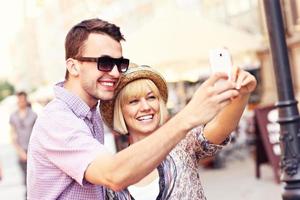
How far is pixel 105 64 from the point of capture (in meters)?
2.26

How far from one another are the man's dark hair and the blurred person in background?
6.32m

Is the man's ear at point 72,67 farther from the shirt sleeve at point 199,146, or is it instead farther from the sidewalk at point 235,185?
the sidewalk at point 235,185

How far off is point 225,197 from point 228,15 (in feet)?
52.9

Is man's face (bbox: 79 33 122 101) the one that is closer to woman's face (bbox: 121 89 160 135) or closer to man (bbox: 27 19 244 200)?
man (bbox: 27 19 244 200)

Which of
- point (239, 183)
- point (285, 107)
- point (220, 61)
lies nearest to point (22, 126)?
point (239, 183)

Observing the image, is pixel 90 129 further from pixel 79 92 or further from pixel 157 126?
pixel 157 126

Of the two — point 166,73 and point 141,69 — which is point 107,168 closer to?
point 141,69

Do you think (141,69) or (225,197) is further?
(225,197)

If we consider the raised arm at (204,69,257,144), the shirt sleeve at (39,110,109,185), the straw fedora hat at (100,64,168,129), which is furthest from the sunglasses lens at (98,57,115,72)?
the raised arm at (204,69,257,144)

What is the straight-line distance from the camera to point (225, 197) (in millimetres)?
9008

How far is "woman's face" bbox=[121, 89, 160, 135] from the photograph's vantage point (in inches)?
105

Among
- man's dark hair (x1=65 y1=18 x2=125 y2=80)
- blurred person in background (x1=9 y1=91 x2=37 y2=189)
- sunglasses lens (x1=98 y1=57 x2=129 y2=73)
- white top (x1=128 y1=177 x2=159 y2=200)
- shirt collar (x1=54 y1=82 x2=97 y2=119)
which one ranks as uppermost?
man's dark hair (x1=65 y1=18 x2=125 y2=80)

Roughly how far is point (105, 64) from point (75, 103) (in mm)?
185

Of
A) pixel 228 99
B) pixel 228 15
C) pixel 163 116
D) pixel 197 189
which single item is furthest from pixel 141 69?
pixel 228 15
